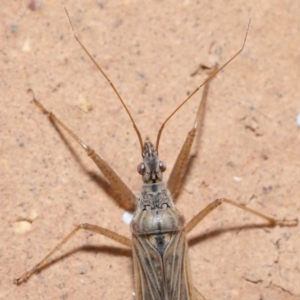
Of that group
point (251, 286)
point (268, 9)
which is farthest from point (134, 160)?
point (268, 9)

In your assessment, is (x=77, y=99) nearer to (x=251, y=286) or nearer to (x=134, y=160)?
(x=134, y=160)

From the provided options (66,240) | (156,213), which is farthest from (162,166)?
(66,240)

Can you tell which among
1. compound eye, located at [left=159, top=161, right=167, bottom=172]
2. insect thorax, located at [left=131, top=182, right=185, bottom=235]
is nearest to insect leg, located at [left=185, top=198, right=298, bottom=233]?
insect thorax, located at [left=131, top=182, right=185, bottom=235]

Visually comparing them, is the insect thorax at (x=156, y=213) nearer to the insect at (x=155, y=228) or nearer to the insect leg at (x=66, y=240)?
the insect at (x=155, y=228)

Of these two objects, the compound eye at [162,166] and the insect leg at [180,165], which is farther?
the insect leg at [180,165]

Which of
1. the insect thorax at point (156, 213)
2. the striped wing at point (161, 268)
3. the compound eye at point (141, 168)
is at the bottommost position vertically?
the striped wing at point (161, 268)

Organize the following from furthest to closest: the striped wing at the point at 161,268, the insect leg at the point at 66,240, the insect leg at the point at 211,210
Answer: the insect leg at the point at 211,210 < the insect leg at the point at 66,240 < the striped wing at the point at 161,268

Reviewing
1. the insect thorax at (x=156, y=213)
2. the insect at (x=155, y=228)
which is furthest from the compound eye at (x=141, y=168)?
the insect thorax at (x=156, y=213)
